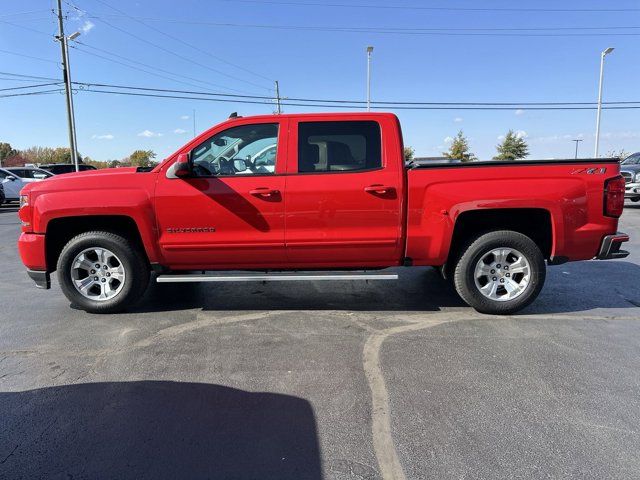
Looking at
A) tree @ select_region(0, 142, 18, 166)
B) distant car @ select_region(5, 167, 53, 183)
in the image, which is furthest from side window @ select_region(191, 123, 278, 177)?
tree @ select_region(0, 142, 18, 166)

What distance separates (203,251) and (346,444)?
271 centimetres

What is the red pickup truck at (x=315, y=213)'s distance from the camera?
177 inches

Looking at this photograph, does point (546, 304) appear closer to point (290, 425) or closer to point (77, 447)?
point (290, 425)

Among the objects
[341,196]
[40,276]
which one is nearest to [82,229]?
[40,276]

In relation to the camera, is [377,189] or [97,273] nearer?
[377,189]

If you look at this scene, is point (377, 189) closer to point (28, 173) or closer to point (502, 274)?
point (502, 274)

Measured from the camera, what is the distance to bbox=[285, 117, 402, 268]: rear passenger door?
4508 millimetres

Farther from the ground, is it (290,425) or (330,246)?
(330,246)

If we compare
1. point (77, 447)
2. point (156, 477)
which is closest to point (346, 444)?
point (156, 477)

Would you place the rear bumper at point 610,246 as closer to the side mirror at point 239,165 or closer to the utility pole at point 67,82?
the side mirror at point 239,165

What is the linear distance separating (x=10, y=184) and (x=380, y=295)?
18.1 meters

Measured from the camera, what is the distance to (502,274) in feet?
15.4

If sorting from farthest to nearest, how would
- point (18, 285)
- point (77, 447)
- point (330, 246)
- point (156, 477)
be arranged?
point (18, 285) < point (330, 246) < point (77, 447) < point (156, 477)

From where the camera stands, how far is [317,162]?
4.63 meters
